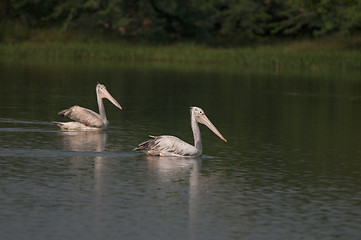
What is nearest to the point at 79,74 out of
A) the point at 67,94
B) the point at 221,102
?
the point at 67,94

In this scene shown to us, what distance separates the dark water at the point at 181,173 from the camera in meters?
9.16

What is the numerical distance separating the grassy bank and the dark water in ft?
66.0

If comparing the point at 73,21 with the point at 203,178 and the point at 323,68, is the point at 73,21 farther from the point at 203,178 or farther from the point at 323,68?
the point at 203,178

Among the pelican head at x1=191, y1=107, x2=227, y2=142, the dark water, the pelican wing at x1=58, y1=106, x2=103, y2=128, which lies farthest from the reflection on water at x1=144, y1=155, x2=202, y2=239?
the pelican wing at x1=58, y1=106, x2=103, y2=128

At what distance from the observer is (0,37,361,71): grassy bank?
45719 millimetres

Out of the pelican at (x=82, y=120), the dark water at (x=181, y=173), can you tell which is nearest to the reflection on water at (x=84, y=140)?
the dark water at (x=181, y=173)

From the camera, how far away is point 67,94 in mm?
26109

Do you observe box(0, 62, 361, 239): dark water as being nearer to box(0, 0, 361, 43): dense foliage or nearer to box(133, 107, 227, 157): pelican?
box(133, 107, 227, 157): pelican

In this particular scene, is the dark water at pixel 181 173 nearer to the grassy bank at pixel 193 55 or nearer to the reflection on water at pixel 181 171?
the reflection on water at pixel 181 171

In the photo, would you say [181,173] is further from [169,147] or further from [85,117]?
[85,117]

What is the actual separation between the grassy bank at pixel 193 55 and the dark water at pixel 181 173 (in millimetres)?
20109

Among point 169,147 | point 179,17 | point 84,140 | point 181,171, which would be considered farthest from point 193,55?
point 181,171

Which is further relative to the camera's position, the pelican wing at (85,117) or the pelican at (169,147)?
the pelican wing at (85,117)

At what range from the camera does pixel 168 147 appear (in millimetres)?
13625
